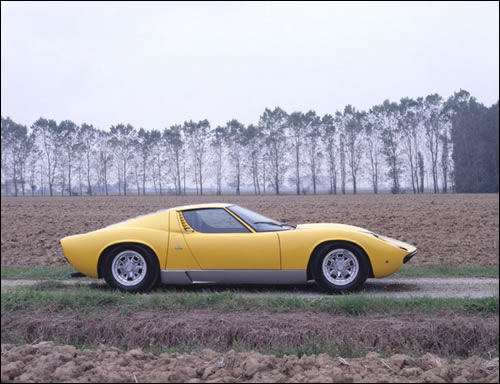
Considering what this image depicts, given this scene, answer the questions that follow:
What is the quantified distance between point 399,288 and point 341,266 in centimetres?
101

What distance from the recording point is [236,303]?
18.4ft

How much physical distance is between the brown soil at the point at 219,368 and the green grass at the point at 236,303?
1.88m

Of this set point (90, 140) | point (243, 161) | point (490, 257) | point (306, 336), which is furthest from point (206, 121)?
point (306, 336)

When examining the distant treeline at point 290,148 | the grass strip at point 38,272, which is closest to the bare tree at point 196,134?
the distant treeline at point 290,148

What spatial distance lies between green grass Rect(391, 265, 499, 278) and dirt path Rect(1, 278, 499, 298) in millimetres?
332

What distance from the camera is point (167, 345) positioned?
4.81 metres

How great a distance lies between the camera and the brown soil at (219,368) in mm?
3012

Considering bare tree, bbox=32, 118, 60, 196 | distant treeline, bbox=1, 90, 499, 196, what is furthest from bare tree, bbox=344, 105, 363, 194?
bare tree, bbox=32, 118, 60, 196

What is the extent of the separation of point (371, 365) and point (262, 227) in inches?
141

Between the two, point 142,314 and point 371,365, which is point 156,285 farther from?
point 371,365

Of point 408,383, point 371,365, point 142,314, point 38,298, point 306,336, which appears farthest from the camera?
point 38,298

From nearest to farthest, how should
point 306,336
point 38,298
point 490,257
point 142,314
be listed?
point 306,336 → point 142,314 → point 38,298 → point 490,257

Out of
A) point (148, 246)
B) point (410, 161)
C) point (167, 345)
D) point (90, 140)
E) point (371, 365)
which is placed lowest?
point (167, 345)

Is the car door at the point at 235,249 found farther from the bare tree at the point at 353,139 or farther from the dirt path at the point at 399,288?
the bare tree at the point at 353,139
